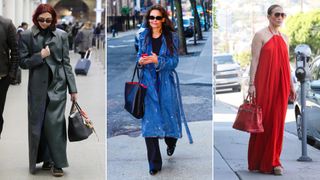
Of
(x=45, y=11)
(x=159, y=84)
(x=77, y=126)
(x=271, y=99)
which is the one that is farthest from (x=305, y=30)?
(x=45, y=11)

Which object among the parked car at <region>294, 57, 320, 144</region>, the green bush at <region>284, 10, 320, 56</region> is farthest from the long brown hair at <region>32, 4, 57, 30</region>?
the parked car at <region>294, 57, 320, 144</region>

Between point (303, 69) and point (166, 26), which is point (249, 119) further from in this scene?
point (166, 26)

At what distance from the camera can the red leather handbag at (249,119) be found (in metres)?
6.26

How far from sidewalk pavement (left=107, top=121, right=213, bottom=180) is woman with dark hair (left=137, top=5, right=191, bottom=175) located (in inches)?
3.3

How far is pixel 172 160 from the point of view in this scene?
6.21 m

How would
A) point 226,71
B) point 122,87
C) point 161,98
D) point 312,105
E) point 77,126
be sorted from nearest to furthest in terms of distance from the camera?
point 122,87 < point 161,98 < point 77,126 < point 312,105 < point 226,71

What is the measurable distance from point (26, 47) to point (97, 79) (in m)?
11.9

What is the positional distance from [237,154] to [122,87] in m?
1.52

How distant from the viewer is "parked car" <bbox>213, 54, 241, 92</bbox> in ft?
22.1

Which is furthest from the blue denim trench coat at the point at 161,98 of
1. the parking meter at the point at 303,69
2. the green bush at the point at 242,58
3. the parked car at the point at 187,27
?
the parking meter at the point at 303,69

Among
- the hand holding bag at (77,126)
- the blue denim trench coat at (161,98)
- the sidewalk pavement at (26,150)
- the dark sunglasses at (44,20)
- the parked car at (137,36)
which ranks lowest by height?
the sidewalk pavement at (26,150)

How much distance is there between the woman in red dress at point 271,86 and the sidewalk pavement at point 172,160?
76cm

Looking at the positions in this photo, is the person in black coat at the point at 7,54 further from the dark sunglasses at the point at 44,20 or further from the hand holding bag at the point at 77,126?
the hand holding bag at the point at 77,126

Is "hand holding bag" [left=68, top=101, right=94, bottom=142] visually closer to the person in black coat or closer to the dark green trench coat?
the dark green trench coat
